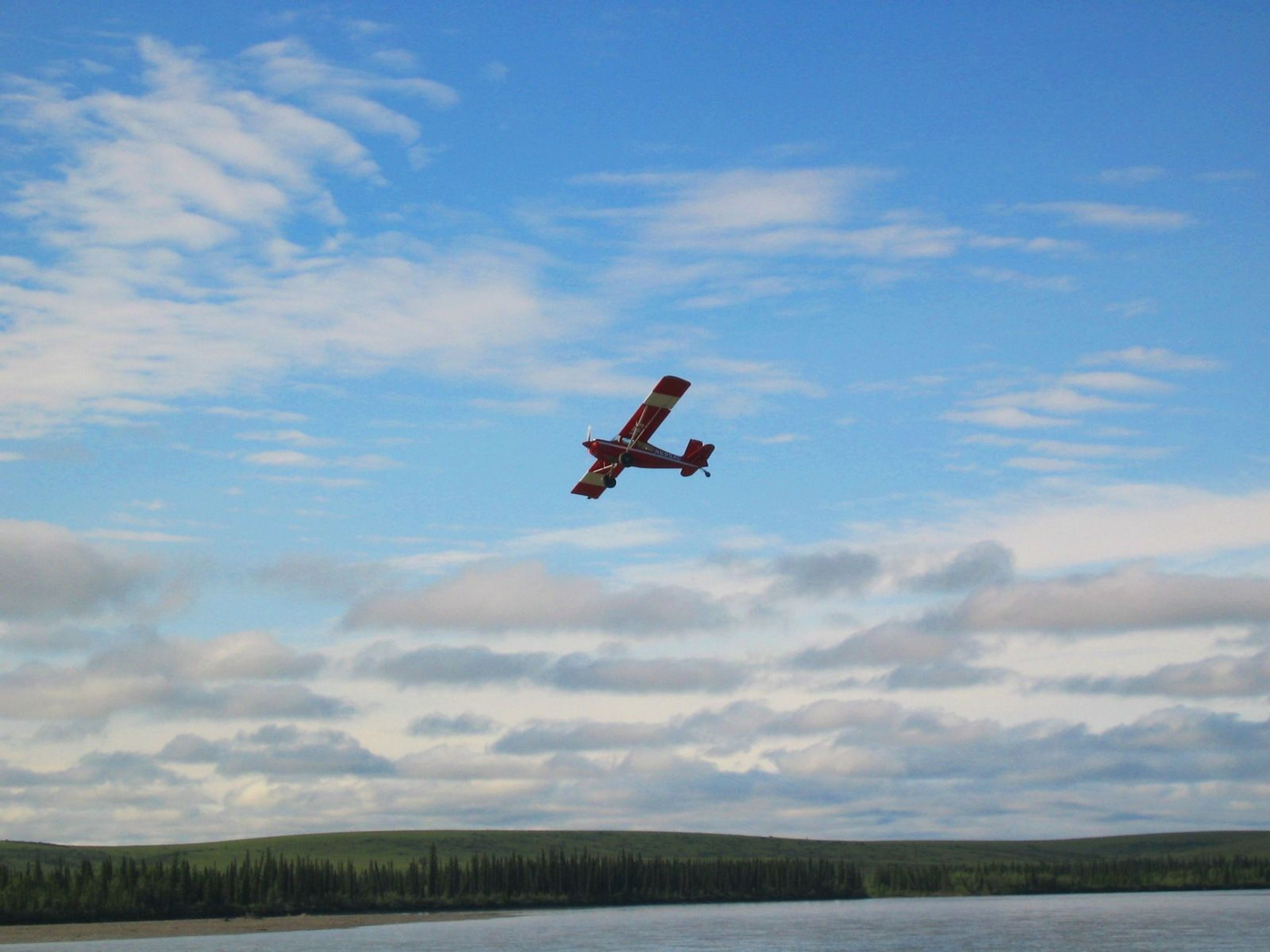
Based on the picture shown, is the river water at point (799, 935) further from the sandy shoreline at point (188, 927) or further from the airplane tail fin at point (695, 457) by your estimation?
the airplane tail fin at point (695, 457)

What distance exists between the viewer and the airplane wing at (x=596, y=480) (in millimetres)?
87125

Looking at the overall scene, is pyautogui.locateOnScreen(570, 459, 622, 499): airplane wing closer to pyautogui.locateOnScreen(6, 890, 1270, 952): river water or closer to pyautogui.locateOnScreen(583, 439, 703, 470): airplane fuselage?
pyautogui.locateOnScreen(583, 439, 703, 470): airplane fuselage

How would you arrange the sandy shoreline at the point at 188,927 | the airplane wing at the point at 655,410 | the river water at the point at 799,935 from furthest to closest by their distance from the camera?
the sandy shoreline at the point at 188,927
the river water at the point at 799,935
the airplane wing at the point at 655,410

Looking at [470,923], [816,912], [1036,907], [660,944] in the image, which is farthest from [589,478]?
[1036,907]

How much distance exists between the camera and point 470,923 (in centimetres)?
16888

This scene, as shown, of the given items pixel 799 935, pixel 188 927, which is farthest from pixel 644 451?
pixel 188 927

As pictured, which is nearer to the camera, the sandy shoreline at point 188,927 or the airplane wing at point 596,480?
the airplane wing at point 596,480

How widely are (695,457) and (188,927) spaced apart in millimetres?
96128

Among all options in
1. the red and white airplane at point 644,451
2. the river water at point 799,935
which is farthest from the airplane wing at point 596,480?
the river water at point 799,935

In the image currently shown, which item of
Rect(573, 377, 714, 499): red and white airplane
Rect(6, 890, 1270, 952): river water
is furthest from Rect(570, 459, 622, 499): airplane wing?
Rect(6, 890, 1270, 952): river water

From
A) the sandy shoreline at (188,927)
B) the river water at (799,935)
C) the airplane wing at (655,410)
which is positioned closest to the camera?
the airplane wing at (655,410)

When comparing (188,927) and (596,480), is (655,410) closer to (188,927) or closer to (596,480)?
(596,480)

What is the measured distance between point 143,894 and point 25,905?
14911 millimetres

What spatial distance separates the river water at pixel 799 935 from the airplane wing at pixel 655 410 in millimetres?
47475
